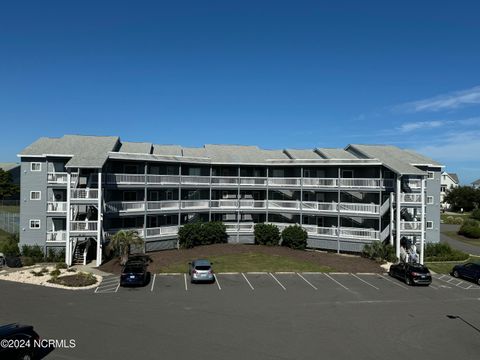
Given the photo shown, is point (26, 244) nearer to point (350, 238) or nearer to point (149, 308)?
point (149, 308)

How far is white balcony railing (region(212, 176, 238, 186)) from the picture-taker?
43000mm

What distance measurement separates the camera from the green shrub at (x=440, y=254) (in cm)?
3888

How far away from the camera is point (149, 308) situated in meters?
21.1

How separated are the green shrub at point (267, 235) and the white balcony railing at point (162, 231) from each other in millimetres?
8752

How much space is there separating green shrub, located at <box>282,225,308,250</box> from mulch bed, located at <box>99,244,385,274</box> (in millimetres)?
845

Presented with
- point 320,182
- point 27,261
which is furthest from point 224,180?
point 27,261

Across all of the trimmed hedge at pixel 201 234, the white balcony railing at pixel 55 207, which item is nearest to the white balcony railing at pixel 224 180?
the trimmed hedge at pixel 201 234

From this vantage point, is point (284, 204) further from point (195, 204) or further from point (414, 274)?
point (414, 274)

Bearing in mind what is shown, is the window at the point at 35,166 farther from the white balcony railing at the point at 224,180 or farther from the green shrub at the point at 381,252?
the green shrub at the point at 381,252

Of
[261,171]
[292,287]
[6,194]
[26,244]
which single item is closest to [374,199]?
[261,171]

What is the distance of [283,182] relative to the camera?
4359 centimetres

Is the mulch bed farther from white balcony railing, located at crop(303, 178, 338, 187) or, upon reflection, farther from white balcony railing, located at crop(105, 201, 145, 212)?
white balcony railing, located at crop(303, 178, 338, 187)

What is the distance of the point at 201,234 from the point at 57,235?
13397 millimetres

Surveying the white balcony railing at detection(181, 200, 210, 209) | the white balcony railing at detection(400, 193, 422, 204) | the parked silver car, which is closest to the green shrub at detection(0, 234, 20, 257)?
the white balcony railing at detection(181, 200, 210, 209)
